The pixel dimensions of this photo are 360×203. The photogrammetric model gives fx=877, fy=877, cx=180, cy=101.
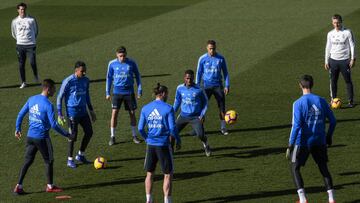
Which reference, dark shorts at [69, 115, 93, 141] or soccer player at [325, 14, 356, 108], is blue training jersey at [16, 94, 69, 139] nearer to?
dark shorts at [69, 115, 93, 141]

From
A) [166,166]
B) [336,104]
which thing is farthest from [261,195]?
[336,104]

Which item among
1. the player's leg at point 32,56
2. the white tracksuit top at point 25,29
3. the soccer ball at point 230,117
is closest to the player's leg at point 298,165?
the soccer ball at point 230,117

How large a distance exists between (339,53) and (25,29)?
10.8m

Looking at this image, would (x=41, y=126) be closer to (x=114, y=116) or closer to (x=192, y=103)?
(x=192, y=103)

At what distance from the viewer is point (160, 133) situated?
55.5ft

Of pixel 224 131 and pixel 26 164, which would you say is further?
pixel 224 131

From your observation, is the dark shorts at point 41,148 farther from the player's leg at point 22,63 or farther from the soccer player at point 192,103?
the player's leg at point 22,63

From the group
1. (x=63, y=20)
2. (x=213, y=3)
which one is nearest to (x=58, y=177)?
(x=63, y=20)

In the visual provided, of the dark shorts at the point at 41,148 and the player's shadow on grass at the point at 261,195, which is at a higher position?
the dark shorts at the point at 41,148

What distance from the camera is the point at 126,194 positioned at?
18.1 m

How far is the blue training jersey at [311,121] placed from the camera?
653 inches

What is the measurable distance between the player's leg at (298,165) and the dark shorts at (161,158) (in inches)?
93.3

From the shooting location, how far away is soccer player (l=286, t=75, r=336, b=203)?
16.6 metres

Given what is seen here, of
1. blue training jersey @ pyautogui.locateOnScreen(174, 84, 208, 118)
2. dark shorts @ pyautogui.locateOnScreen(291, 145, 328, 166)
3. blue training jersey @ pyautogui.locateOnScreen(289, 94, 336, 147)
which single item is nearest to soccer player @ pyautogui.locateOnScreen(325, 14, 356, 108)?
blue training jersey @ pyautogui.locateOnScreen(174, 84, 208, 118)
